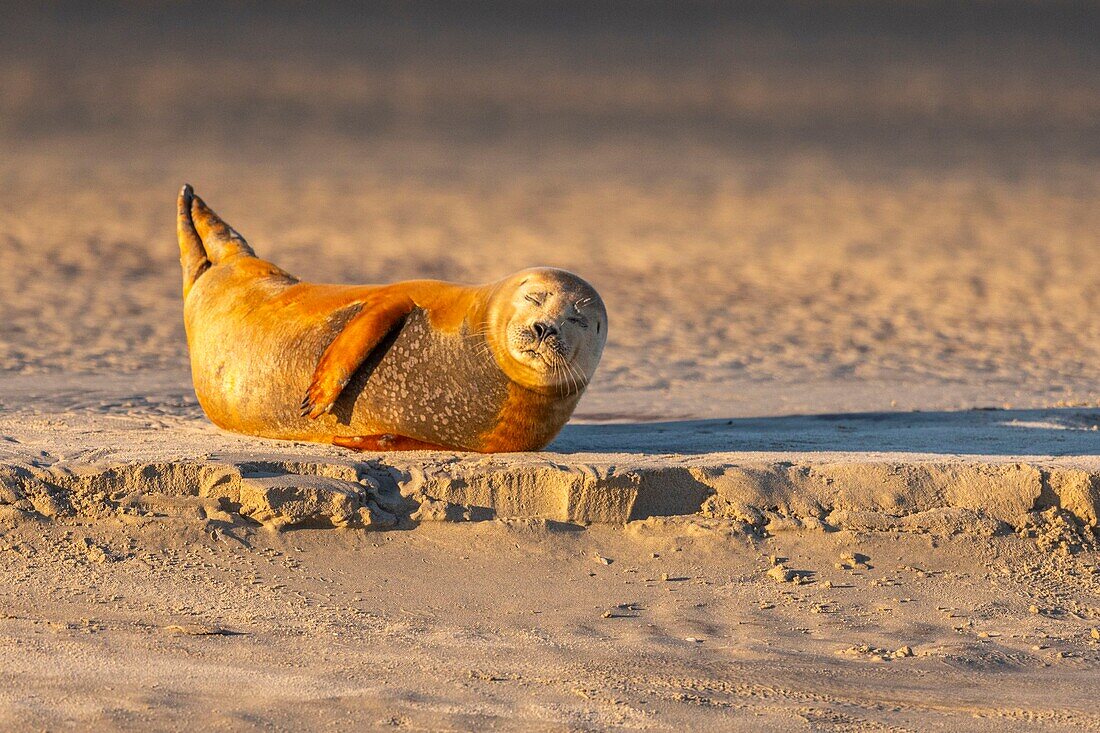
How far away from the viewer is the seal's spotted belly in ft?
18.8

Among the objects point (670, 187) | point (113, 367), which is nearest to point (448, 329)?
point (113, 367)

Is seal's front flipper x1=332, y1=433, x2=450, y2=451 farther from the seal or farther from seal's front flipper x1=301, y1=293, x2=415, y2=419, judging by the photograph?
seal's front flipper x1=301, y1=293, x2=415, y2=419

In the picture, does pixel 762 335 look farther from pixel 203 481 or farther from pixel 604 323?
pixel 203 481

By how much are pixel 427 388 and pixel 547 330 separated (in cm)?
52

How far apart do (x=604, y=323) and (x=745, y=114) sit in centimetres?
2394

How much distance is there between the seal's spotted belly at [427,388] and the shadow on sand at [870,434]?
48cm

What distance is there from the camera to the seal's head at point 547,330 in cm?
556

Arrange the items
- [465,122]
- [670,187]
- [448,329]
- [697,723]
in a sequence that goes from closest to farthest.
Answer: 1. [697,723]
2. [448,329]
3. [670,187]
4. [465,122]

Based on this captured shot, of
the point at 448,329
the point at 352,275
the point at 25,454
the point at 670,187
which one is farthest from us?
the point at 670,187

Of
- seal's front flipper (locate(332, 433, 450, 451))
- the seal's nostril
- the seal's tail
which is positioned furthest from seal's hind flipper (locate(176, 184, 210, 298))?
the seal's nostril

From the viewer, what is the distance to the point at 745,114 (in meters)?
29.1

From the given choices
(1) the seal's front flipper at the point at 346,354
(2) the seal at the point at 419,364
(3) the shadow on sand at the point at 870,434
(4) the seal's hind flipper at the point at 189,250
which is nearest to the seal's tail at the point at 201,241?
(4) the seal's hind flipper at the point at 189,250

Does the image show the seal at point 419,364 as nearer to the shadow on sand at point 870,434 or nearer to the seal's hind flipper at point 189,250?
the shadow on sand at point 870,434

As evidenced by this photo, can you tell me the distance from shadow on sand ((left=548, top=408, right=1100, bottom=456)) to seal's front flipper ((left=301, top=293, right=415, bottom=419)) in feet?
2.57
